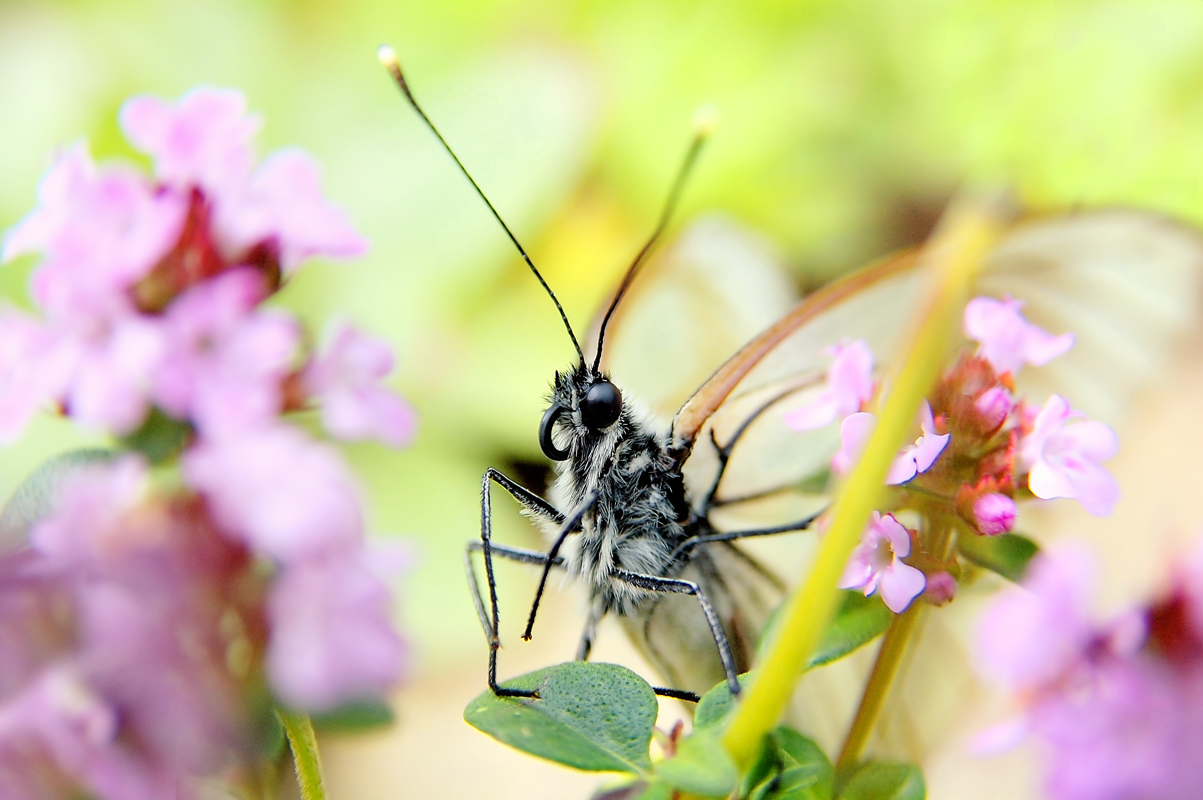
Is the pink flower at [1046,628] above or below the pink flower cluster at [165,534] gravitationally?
below

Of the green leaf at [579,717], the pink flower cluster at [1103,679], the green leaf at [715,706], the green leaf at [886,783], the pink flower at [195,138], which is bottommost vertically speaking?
the pink flower cluster at [1103,679]

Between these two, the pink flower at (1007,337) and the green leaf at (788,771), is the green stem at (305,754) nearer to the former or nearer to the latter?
the green leaf at (788,771)

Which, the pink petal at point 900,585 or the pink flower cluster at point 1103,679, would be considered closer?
the pink flower cluster at point 1103,679

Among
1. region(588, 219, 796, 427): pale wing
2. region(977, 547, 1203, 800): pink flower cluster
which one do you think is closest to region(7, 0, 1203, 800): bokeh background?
region(588, 219, 796, 427): pale wing

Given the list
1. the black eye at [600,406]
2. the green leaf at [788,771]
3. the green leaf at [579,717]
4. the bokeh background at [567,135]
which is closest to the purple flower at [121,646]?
the green leaf at [579,717]

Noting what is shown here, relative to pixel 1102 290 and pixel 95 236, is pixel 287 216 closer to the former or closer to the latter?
pixel 95 236

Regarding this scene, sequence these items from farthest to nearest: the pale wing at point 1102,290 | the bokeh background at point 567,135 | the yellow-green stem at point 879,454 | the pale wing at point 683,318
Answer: the bokeh background at point 567,135, the pale wing at point 683,318, the pale wing at point 1102,290, the yellow-green stem at point 879,454

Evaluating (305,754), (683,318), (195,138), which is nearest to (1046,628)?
(305,754)
